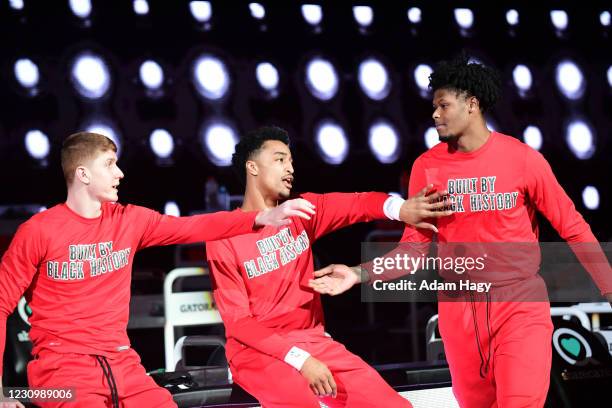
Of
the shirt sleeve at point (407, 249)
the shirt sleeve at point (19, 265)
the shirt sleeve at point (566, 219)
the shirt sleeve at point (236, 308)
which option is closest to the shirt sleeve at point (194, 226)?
the shirt sleeve at point (236, 308)

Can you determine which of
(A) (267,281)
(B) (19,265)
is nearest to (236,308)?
(A) (267,281)

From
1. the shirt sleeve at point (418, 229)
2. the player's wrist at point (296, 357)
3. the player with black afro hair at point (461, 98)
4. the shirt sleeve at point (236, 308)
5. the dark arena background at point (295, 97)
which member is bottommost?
the player's wrist at point (296, 357)

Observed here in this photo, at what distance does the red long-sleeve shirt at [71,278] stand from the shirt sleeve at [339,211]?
2.92ft

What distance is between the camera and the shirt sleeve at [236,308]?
3.30 meters

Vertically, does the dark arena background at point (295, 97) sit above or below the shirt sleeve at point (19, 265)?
above

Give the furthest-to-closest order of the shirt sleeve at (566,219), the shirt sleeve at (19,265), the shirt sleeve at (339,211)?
the shirt sleeve at (339,211)
the shirt sleeve at (566,219)
the shirt sleeve at (19,265)

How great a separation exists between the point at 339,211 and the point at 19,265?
4.67 feet

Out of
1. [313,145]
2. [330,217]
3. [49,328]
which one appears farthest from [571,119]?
[49,328]

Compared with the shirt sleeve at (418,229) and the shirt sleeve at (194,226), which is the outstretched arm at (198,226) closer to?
the shirt sleeve at (194,226)

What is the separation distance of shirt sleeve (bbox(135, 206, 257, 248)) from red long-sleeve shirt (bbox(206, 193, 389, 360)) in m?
0.25

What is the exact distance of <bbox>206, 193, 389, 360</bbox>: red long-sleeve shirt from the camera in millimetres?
3422

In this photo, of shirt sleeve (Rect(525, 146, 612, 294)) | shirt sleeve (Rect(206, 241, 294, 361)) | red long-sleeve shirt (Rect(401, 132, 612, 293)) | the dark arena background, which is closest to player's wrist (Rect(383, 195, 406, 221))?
red long-sleeve shirt (Rect(401, 132, 612, 293))

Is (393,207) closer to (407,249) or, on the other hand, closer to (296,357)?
(407,249)

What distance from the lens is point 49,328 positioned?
9.89 feet
